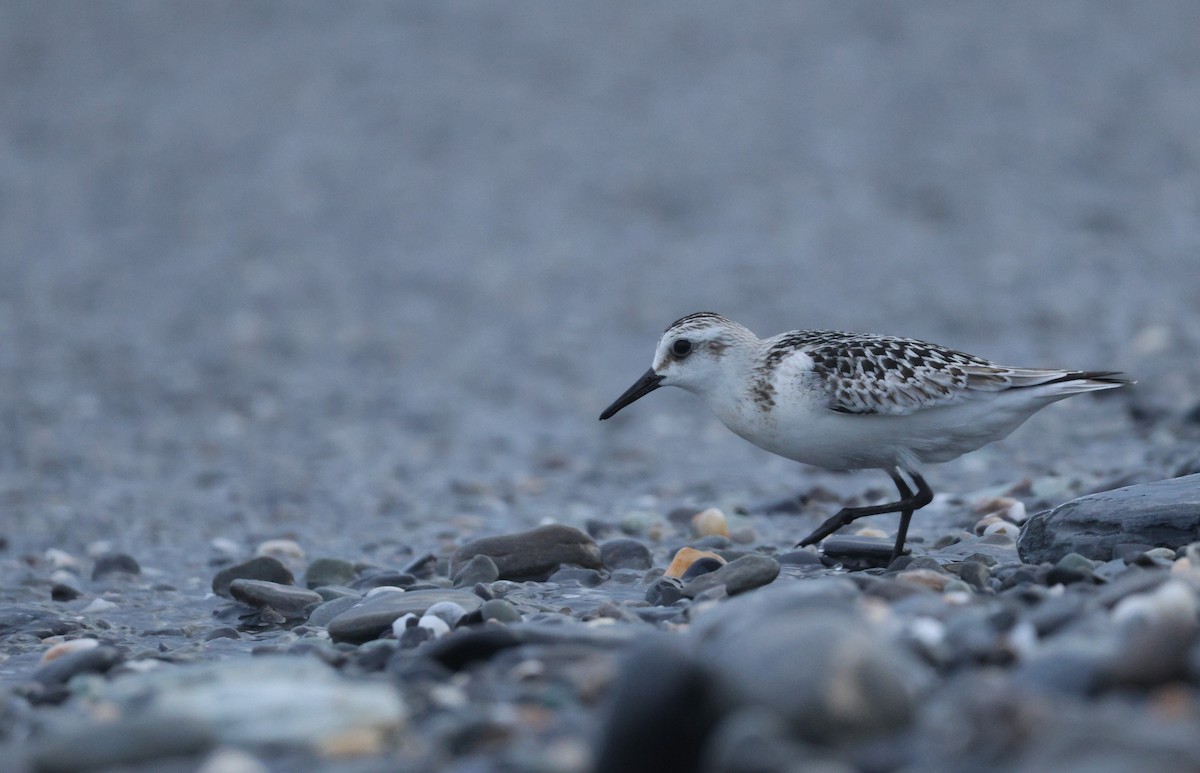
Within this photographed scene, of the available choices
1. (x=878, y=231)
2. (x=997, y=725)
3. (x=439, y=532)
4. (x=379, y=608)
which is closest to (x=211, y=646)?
(x=379, y=608)

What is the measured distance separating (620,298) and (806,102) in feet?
19.5

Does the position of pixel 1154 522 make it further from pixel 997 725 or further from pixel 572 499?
pixel 572 499

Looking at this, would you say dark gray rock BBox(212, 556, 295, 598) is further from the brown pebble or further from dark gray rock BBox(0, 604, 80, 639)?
the brown pebble

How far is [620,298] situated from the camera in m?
14.2

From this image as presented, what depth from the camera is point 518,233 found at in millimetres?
16188

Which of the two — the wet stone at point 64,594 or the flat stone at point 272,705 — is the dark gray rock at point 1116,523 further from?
the wet stone at point 64,594

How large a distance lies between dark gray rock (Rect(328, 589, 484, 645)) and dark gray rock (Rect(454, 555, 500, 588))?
856mm

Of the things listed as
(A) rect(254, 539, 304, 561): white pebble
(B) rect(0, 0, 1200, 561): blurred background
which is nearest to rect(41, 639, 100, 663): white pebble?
(A) rect(254, 539, 304, 561): white pebble

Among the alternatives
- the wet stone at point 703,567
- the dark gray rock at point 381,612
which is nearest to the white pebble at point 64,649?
the dark gray rock at point 381,612

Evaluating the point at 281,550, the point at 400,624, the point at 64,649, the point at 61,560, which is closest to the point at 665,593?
the point at 400,624

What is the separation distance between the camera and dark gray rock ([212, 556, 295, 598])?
654 centimetres

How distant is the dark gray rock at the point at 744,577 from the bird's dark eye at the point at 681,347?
1278 mm

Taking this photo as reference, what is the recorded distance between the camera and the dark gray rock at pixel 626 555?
637cm

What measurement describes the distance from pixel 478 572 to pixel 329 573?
916mm
